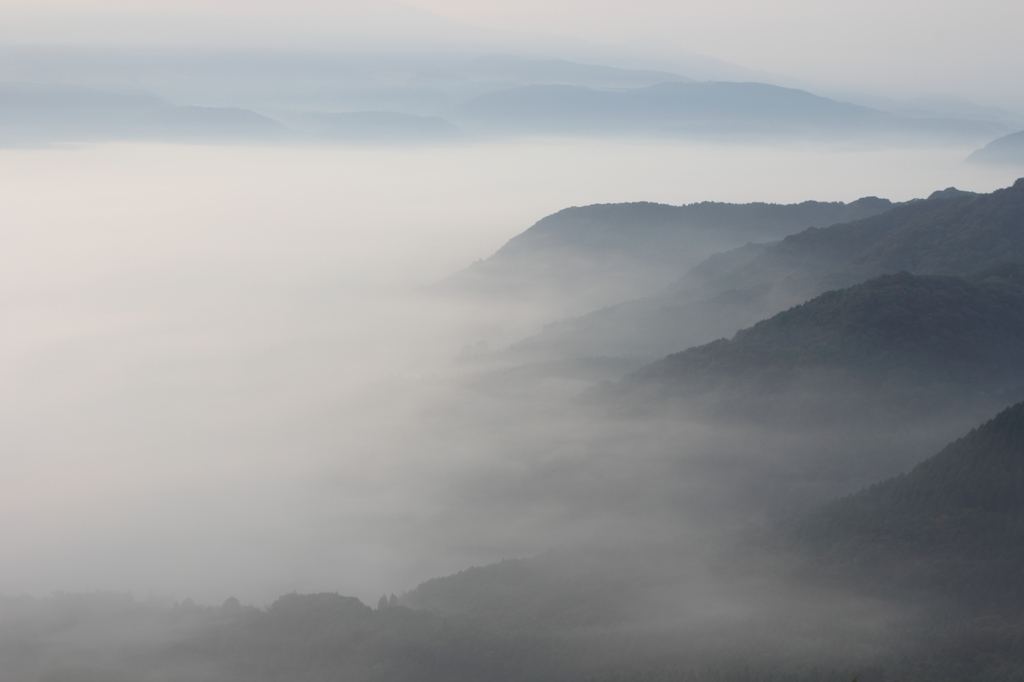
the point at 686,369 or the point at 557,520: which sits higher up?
the point at 686,369

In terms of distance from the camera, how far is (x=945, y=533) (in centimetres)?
8412

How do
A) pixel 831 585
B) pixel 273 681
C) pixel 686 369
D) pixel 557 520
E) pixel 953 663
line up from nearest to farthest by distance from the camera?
1. pixel 953 663
2. pixel 831 585
3. pixel 273 681
4. pixel 557 520
5. pixel 686 369

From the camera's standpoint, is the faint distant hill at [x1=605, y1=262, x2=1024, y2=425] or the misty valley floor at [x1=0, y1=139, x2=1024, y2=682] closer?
the misty valley floor at [x1=0, y1=139, x2=1024, y2=682]

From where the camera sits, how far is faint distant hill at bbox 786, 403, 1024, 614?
79.0 m

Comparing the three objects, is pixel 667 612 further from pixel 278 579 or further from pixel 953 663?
pixel 278 579

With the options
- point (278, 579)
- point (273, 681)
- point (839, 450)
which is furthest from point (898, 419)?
point (278, 579)

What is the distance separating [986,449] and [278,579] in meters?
129

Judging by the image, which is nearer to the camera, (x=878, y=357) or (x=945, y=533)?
(x=945, y=533)

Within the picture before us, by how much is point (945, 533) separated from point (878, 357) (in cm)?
6256

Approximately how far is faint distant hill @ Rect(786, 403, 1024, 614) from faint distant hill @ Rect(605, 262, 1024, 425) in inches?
1772

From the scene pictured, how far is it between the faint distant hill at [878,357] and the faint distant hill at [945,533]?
148 feet

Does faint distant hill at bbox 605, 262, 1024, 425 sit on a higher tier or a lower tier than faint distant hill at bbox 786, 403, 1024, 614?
higher

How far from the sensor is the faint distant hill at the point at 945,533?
259ft

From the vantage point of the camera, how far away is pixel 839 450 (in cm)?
13188
